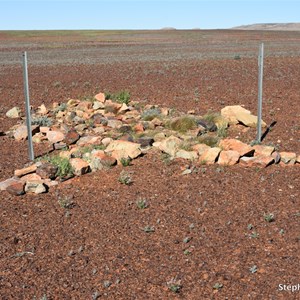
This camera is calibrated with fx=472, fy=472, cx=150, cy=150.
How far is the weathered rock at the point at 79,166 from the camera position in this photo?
318 inches

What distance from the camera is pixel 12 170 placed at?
890 cm

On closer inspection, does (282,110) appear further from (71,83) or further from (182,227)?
(71,83)

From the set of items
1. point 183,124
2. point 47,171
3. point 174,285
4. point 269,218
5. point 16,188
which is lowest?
point 174,285

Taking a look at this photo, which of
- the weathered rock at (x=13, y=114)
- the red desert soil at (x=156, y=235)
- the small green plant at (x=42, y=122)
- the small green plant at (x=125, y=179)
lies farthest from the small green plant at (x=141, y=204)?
the weathered rock at (x=13, y=114)

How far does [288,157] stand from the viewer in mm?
8594

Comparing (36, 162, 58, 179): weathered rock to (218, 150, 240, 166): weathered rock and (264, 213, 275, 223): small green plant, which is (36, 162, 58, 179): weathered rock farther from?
(264, 213, 275, 223): small green plant

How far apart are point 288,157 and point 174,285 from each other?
448 centimetres

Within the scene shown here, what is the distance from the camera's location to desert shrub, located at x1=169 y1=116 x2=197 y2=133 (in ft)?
35.2

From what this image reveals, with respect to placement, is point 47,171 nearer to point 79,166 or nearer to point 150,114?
point 79,166

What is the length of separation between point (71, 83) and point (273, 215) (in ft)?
55.1

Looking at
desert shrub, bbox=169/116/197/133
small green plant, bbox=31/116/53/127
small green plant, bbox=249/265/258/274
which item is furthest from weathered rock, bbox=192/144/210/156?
small green plant, bbox=31/116/53/127

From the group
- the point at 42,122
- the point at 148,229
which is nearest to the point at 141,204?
the point at 148,229

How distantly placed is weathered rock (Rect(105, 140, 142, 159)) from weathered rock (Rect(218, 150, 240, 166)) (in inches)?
60.6

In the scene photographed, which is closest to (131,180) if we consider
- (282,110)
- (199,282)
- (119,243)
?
(119,243)
